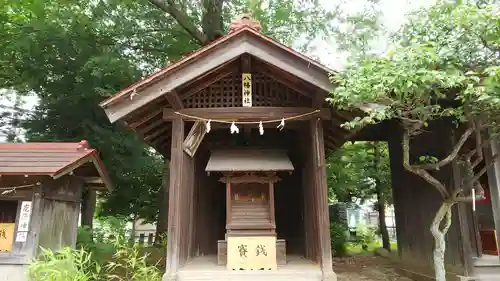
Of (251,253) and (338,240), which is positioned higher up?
(251,253)

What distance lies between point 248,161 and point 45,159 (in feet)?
14.9

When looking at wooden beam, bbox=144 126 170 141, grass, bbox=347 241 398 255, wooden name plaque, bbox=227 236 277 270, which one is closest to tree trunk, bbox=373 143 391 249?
grass, bbox=347 241 398 255

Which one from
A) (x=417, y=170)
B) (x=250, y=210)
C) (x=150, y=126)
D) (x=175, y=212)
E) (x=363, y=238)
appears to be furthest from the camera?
(x=363, y=238)

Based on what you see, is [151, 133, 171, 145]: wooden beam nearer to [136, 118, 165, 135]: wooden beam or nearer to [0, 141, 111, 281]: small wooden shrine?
[136, 118, 165, 135]: wooden beam

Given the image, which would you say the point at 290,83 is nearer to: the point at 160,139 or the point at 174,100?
the point at 174,100

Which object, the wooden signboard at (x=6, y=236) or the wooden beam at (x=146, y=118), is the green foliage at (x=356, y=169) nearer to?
the wooden beam at (x=146, y=118)

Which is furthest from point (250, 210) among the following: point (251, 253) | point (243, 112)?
point (243, 112)

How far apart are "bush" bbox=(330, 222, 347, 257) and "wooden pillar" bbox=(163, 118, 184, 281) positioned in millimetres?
10112

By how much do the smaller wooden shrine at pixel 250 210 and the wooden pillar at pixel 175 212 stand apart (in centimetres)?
85

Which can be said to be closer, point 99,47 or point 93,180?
point 93,180

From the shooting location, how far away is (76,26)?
12.6 m

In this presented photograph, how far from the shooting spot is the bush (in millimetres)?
15172

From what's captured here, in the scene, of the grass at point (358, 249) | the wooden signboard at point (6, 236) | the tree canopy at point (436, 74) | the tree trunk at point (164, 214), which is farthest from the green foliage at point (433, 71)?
the grass at point (358, 249)

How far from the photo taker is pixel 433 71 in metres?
4.87
